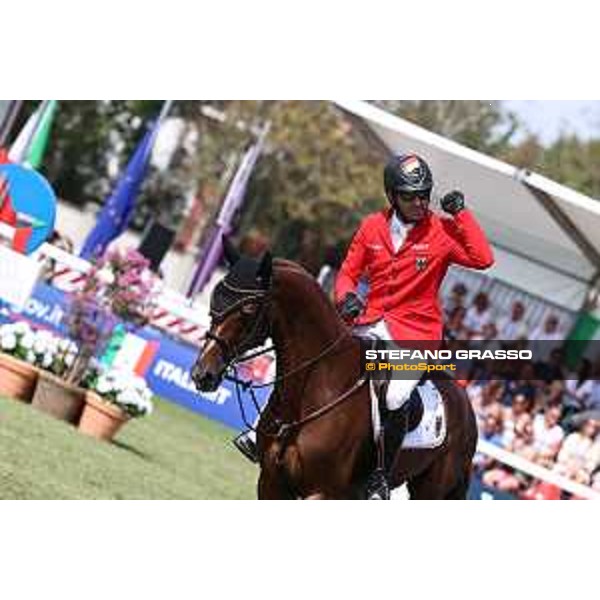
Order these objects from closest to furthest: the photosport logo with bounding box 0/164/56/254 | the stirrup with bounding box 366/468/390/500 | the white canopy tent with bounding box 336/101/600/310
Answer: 1. the stirrup with bounding box 366/468/390/500
2. the photosport logo with bounding box 0/164/56/254
3. the white canopy tent with bounding box 336/101/600/310

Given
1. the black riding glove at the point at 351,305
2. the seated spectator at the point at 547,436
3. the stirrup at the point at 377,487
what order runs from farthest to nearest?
the seated spectator at the point at 547,436
the stirrup at the point at 377,487
the black riding glove at the point at 351,305

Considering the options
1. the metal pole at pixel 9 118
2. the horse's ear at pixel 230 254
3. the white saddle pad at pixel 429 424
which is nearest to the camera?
the horse's ear at pixel 230 254

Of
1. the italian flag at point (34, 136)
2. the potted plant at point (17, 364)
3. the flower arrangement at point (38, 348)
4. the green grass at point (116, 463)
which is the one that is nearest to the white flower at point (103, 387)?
the green grass at point (116, 463)

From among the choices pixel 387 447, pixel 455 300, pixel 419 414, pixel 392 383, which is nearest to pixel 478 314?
pixel 455 300

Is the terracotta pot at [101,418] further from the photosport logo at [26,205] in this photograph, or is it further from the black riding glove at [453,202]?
the black riding glove at [453,202]

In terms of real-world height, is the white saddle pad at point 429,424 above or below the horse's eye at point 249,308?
below

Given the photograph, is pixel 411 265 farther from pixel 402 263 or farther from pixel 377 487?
pixel 377 487

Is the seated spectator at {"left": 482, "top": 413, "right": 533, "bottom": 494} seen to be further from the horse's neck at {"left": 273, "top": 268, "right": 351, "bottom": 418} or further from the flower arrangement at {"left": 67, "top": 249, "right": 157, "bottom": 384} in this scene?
the horse's neck at {"left": 273, "top": 268, "right": 351, "bottom": 418}

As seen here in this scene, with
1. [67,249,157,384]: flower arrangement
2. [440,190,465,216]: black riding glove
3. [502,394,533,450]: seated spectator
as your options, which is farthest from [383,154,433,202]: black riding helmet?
[502,394,533,450]: seated spectator

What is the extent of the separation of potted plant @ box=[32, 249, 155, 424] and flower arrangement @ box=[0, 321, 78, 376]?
0.07 metres

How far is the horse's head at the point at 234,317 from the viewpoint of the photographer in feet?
22.3

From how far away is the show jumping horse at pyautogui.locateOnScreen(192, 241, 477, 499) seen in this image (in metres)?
6.91

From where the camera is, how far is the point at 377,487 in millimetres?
7609

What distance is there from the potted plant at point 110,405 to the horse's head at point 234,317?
4.70m
